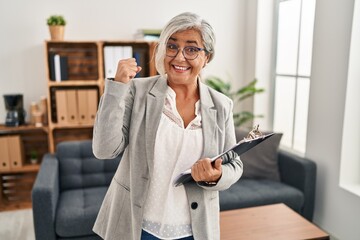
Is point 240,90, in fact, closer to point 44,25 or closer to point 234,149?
point 44,25

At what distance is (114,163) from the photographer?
3.05m

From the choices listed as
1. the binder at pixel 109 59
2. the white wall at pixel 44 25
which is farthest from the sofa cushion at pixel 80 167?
the white wall at pixel 44 25

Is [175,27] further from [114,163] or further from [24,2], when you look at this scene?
[24,2]

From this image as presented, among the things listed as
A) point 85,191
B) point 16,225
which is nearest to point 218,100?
point 85,191

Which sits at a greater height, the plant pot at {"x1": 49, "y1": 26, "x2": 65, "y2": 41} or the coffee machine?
the plant pot at {"x1": 49, "y1": 26, "x2": 65, "y2": 41}

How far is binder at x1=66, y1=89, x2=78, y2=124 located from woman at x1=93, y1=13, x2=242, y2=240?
2296 mm

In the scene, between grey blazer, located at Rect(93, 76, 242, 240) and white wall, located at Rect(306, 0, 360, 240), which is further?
white wall, located at Rect(306, 0, 360, 240)

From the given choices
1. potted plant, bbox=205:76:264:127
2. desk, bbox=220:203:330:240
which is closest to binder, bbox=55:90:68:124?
potted plant, bbox=205:76:264:127

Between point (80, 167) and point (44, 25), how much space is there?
1.56 meters

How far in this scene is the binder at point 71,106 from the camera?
3.31m

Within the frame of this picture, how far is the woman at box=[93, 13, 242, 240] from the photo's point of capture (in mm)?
1123

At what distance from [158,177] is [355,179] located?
84.9 inches

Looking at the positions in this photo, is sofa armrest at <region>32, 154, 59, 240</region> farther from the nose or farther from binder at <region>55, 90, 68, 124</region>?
the nose

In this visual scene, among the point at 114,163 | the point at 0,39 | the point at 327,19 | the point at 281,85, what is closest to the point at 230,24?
the point at 281,85
